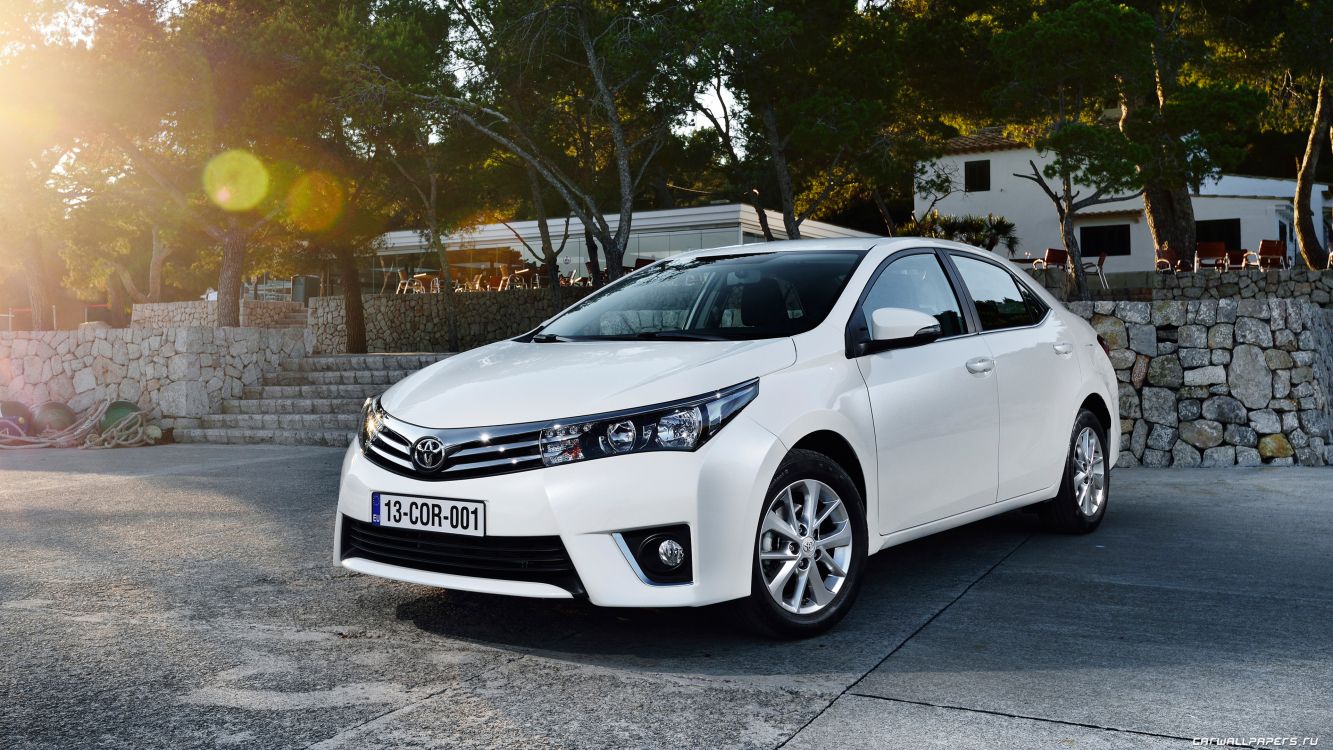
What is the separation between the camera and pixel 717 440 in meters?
3.87

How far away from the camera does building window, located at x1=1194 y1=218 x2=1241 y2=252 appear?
3703 centimetres

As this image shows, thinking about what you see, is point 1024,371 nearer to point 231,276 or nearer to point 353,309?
point 231,276

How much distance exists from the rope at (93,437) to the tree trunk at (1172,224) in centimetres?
1993

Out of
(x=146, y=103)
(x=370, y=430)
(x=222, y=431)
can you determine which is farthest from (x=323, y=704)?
(x=146, y=103)

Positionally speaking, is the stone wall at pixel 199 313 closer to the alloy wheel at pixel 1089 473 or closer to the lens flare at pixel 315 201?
the lens flare at pixel 315 201

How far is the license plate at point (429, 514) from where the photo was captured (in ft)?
12.9

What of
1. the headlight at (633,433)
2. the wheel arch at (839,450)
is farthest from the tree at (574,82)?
the headlight at (633,433)

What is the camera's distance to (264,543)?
6383mm

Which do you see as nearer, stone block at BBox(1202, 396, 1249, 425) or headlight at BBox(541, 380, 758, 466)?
headlight at BBox(541, 380, 758, 466)

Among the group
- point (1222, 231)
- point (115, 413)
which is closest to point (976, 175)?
point (1222, 231)

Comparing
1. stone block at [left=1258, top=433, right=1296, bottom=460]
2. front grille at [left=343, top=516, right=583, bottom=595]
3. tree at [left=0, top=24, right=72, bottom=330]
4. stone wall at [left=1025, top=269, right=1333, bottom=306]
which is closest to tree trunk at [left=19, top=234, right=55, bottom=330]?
tree at [left=0, top=24, right=72, bottom=330]

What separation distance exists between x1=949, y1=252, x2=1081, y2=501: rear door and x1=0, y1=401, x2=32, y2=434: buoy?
1165 cm

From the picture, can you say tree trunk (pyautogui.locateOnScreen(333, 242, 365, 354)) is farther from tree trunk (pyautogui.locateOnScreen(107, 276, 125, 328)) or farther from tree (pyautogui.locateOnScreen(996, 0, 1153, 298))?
tree trunk (pyautogui.locateOnScreen(107, 276, 125, 328))

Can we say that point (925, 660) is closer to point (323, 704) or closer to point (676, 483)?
point (676, 483)
